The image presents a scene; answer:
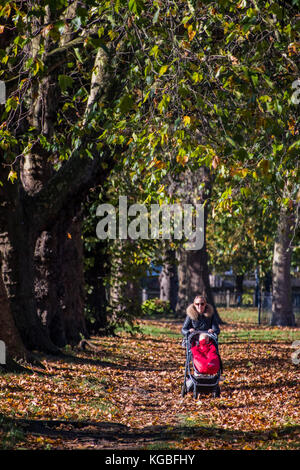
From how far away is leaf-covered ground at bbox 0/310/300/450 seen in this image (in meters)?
7.93

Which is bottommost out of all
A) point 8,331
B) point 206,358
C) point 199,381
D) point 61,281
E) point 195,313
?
point 199,381

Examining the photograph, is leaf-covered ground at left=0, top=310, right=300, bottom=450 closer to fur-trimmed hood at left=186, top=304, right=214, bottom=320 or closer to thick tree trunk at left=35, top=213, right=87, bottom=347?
thick tree trunk at left=35, top=213, right=87, bottom=347

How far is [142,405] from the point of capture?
11.0m

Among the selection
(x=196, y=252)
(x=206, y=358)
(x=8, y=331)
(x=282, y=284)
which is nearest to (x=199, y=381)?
(x=206, y=358)

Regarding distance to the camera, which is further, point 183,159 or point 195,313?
point 195,313

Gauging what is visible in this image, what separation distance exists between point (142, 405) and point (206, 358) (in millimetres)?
1212

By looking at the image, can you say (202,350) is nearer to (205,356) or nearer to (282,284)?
(205,356)

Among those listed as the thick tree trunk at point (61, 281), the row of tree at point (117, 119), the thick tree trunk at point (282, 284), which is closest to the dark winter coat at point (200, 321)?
the row of tree at point (117, 119)

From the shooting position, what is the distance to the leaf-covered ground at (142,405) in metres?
7.93

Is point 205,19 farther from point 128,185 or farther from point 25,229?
point 128,185

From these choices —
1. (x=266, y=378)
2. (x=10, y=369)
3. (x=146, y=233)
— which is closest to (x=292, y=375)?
(x=266, y=378)

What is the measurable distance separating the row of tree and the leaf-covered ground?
1.35 meters
